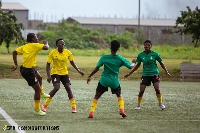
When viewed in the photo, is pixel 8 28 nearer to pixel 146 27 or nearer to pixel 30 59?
pixel 30 59

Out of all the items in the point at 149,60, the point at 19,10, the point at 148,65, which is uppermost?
the point at 19,10

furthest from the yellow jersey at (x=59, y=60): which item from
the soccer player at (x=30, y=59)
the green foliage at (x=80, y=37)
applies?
the green foliage at (x=80, y=37)

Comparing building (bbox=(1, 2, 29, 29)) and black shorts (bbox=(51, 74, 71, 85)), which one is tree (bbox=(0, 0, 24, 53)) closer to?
black shorts (bbox=(51, 74, 71, 85))

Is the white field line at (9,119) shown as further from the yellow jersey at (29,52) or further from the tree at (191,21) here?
the tree at (191,21)

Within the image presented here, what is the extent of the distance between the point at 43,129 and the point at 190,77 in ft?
74.5

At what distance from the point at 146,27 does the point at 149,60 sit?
68669 millimetres

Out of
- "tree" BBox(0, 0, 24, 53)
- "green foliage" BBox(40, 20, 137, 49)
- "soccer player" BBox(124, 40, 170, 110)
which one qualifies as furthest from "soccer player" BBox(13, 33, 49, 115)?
"green foliage" BBox(40, 20, 137, 49)

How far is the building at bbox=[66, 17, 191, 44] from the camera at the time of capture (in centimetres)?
8281

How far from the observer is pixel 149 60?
16.4 metres

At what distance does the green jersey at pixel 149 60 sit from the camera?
53.7 feet

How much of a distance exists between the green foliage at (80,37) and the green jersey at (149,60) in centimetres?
5101

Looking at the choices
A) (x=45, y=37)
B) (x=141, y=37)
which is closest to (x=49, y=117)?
(x=45, y=37)

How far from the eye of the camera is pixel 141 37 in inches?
3132

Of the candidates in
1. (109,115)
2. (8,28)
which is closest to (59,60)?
(109,115)
